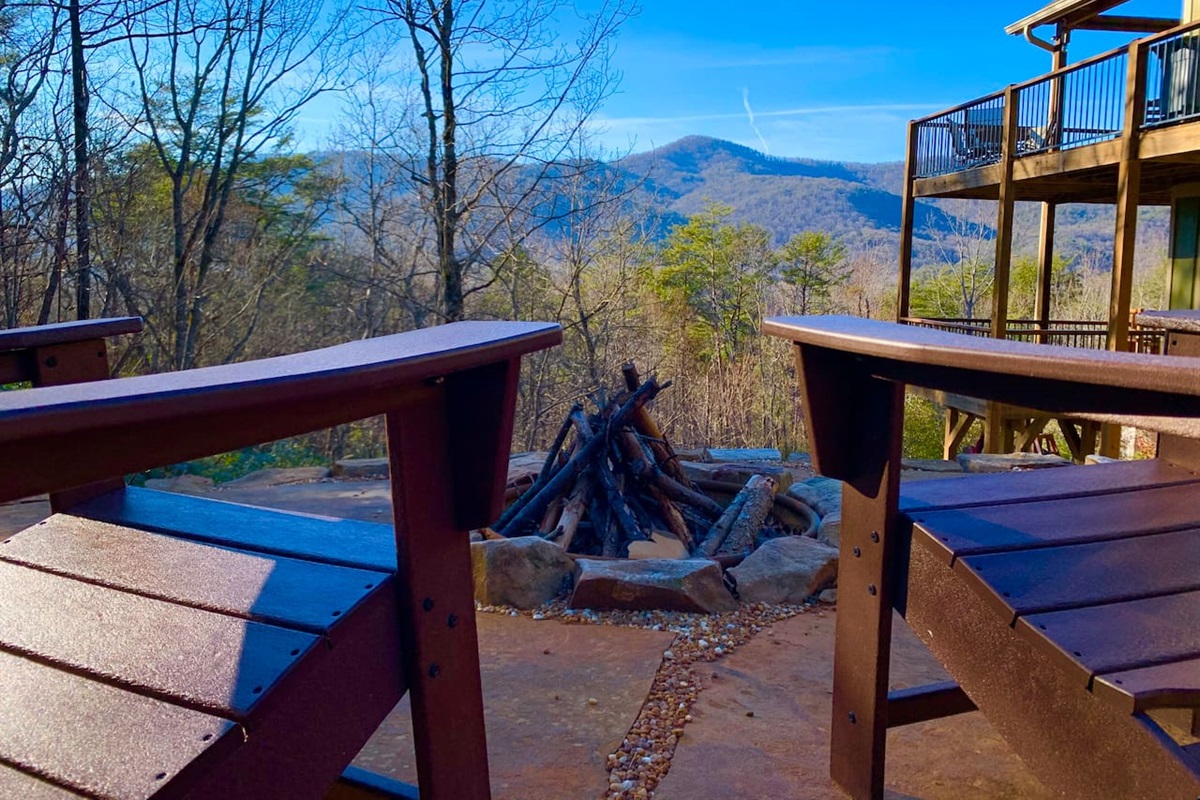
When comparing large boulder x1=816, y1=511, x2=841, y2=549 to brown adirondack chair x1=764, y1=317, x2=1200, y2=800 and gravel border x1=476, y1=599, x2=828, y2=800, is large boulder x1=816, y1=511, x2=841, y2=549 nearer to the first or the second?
gravel border x1=476, y1=599, x2=828, y2=800

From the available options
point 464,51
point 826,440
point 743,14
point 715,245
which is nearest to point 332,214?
point 464,51

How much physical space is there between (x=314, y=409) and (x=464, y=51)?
10411mm

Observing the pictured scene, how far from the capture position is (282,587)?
1288mm

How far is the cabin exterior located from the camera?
26.6ft

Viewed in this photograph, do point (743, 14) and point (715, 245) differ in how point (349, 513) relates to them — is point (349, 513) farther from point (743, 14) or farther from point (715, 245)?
point (743, 14)

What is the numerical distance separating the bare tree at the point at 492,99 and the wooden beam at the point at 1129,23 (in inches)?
287

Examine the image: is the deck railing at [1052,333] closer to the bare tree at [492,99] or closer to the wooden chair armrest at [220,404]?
the bare tree at [492,99]

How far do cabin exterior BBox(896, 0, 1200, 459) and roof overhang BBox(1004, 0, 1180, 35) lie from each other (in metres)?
0.02

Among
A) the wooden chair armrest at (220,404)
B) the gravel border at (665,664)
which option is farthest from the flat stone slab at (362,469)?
the wooden chair armrest at (220,404)

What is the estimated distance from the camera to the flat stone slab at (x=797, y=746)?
5.89 feet

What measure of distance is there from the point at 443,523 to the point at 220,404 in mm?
533

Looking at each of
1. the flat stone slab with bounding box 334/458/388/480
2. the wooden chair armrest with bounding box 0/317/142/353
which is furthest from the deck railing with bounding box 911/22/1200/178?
the wooden chair armrest with bounding box 0/317/142/353

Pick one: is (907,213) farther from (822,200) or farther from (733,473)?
(822,200)

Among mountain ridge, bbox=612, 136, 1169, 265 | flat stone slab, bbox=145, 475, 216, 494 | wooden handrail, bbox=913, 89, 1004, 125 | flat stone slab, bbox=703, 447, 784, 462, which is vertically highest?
mountain ridge, bbox=612, 136, 1169, 265
